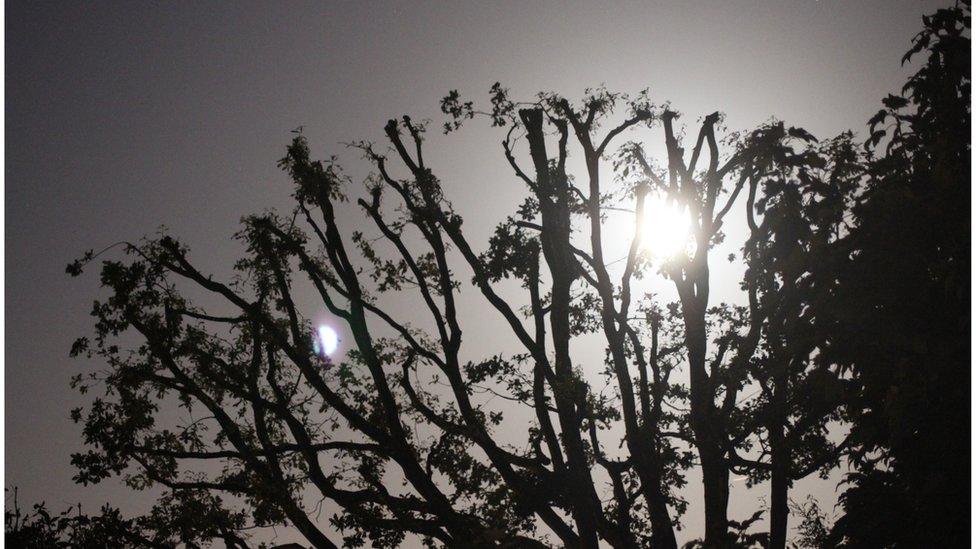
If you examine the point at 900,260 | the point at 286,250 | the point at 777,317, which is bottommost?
the point at 900,260

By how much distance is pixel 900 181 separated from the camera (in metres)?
10.1

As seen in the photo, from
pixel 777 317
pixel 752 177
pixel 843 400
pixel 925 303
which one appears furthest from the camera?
pixel 752 177

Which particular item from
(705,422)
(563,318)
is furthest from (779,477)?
(563,318)

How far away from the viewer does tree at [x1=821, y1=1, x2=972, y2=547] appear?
8875 mm

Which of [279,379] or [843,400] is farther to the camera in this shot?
[279,379]

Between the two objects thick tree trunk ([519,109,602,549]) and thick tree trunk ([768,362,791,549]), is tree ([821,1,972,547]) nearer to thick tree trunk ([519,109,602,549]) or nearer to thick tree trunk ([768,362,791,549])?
thick tree trunk ([768,362,791,549])

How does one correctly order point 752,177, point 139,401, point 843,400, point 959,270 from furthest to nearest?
point 752,177 < point 139,401 < point 843,400 < point 959,270

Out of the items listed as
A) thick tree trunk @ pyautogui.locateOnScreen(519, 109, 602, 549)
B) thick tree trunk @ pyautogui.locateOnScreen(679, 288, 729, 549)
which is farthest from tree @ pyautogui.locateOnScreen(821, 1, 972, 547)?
thick tree trunk @ pyautogui.locateOnScreen(519, 109, 602, 549)

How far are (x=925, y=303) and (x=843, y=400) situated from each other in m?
2.36

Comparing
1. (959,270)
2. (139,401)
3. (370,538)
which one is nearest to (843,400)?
(959,270)

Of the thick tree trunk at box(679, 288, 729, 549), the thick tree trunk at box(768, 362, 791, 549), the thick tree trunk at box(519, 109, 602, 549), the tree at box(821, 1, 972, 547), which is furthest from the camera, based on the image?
the thick tree trunk at box(768, 362, 791, 549)

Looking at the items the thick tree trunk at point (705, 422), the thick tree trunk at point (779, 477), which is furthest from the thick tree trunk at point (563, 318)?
the thick tree trunk at point (779, 477)

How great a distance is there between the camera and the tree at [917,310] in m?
8.88

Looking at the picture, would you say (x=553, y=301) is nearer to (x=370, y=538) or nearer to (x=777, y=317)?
(x=777, y=317)
